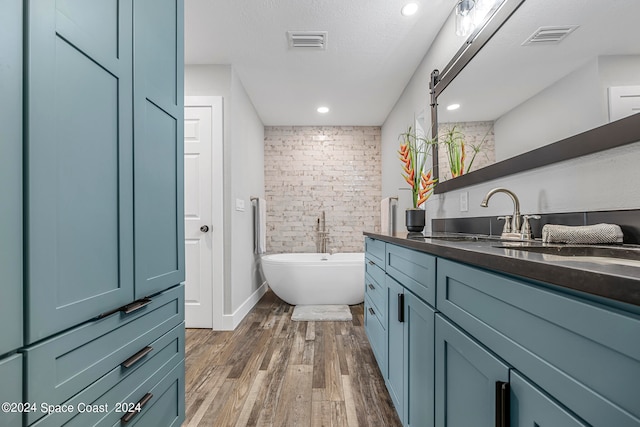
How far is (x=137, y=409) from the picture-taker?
3.08 feet

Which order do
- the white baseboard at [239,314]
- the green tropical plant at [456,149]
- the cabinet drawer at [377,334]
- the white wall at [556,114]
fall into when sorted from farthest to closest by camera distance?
the white baseboard at [239,314] < the green tropical plant at [456,149] < the cabinet drawer at [377,334] < the white wall at [556,114]

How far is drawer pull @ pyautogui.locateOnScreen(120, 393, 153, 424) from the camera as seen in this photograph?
882 mm

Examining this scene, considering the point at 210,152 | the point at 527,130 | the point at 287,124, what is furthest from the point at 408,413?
the point at 287,124

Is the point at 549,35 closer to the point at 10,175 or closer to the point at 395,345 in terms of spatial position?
the point at 395,345

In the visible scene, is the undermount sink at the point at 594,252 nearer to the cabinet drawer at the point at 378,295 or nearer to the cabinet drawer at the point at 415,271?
the cabinet drawer at the point at 415,271

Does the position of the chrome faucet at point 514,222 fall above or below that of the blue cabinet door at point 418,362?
above

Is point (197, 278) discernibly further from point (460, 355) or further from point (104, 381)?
point (460, 355)

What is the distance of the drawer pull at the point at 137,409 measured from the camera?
2.89ft

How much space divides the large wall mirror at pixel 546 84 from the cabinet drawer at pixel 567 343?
736 millimetres

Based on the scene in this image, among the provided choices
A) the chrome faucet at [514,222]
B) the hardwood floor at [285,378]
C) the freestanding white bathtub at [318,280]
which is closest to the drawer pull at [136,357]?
the hardwood floor at [285,378]

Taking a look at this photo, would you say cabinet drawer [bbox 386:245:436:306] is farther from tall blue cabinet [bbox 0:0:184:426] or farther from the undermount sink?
tall blue cabinet [bbox 0:0:184:426]

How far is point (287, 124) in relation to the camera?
4.68 m

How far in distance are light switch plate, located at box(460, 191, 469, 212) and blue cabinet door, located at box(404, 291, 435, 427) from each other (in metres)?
1.01

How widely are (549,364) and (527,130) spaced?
1216 mm
